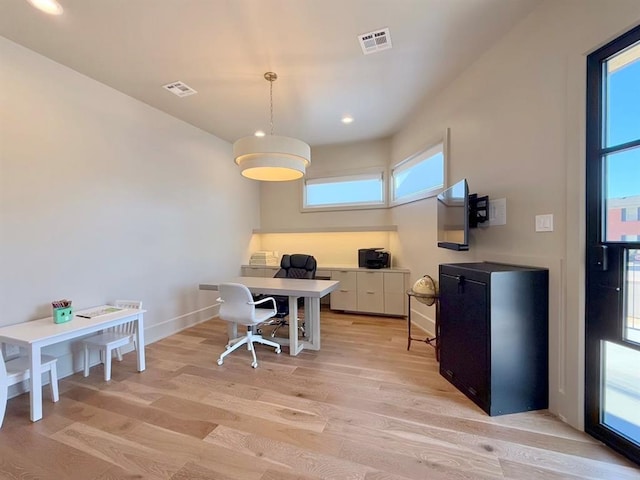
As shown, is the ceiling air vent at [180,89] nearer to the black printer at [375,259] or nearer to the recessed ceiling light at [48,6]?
the recessed ceiling light at [48,6]

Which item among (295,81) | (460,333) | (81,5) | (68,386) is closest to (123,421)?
(68,386)

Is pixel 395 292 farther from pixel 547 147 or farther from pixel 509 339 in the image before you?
pixel 547 147

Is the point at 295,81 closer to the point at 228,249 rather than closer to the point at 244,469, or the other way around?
the point at 228,249

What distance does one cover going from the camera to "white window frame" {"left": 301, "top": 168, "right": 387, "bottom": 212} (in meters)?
A: 4.89

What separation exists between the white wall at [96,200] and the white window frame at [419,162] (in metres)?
2.97

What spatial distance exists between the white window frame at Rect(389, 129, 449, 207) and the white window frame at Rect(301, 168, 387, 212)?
17cm

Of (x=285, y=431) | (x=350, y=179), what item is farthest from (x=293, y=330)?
(x=350, y=179)

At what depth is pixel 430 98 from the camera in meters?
3.41

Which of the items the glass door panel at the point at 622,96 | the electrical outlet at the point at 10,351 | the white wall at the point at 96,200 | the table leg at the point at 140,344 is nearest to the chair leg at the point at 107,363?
the table leg at the point at 140,344

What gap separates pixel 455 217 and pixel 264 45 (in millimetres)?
2287

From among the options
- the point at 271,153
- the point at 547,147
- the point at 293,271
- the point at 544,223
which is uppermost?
the point at 271,153

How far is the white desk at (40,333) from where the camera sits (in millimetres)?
1976

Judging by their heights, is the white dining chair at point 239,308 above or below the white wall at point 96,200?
below

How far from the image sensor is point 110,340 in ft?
8.59
